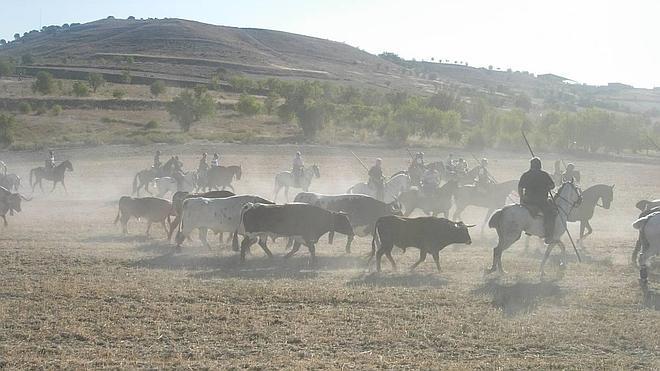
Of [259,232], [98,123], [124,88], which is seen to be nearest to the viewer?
[259,232]

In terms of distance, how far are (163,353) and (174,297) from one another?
288 centimetres

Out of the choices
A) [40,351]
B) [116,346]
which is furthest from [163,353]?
[40,351]

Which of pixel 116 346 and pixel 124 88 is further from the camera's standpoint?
pixel 124 88

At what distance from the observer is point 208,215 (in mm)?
18094

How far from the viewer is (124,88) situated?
9950cm

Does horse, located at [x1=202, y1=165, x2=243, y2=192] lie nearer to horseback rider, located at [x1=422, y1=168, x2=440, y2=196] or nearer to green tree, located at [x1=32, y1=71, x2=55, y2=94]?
horseback rider, located at [x1=422, y1=168, x2=440, y2=196]

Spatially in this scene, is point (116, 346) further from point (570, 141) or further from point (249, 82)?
point (249, 82)

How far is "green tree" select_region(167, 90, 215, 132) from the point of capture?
6719cm

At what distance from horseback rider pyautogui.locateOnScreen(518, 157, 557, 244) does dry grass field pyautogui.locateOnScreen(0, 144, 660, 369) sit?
105cm

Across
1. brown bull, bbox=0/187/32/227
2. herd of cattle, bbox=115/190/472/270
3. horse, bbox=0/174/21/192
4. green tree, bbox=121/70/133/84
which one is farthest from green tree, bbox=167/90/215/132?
herd of cattle, bbox=115/190/472/270

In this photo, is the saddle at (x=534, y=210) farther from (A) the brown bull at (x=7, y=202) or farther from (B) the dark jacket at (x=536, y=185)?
(A) the brown bull at (x=7, y=202)

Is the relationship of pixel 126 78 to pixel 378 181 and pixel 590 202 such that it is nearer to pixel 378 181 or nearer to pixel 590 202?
pixel 378 181

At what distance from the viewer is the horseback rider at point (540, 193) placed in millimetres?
15570

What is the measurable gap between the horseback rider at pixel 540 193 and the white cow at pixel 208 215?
6.51m
